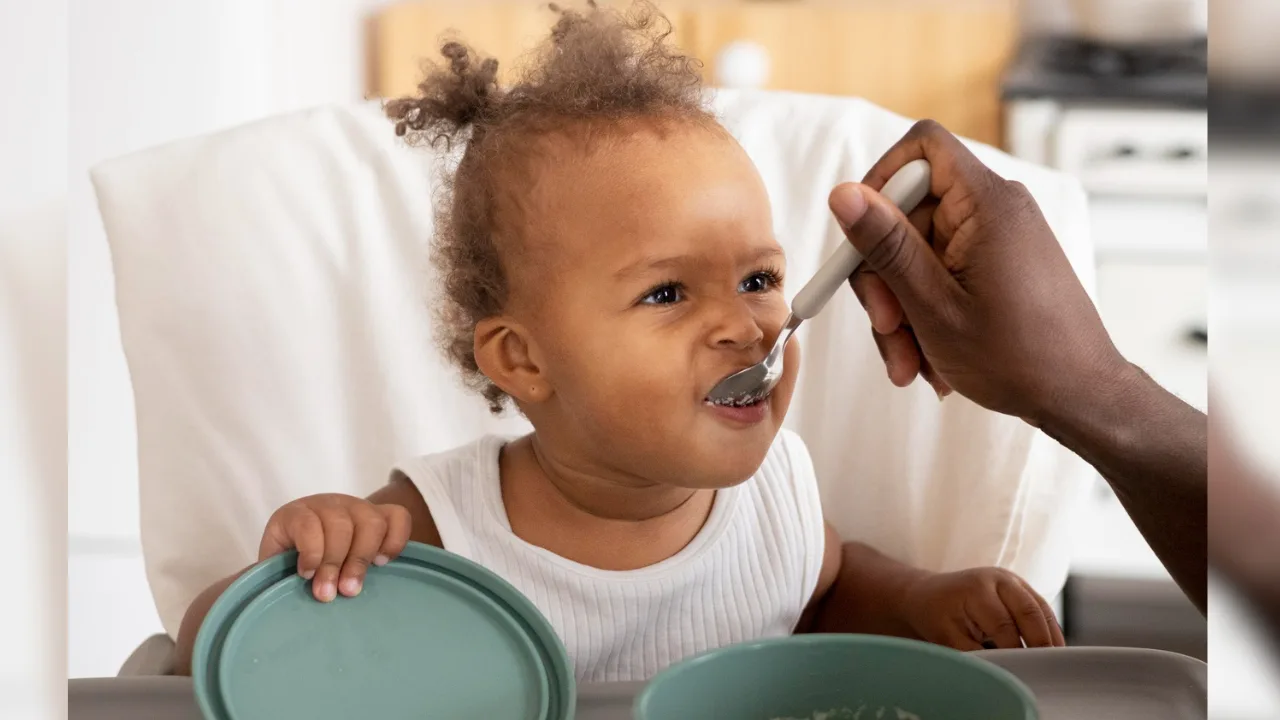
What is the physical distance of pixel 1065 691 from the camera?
473 mm

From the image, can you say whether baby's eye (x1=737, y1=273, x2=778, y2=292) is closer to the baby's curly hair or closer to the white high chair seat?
the baby's curly hair

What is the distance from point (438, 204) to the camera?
77 centimetres

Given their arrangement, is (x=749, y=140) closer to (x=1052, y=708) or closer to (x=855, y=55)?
(x=1052, y=708)

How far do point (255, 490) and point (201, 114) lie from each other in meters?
0.68

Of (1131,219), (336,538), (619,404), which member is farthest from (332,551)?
(1131,219)

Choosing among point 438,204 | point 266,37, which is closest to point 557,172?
point 438,204

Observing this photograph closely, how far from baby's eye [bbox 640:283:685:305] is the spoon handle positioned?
3.3 inches

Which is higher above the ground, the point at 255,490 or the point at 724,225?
the point at 724,225

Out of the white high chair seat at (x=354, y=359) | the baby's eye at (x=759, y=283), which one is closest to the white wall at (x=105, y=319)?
the white high chair seat at (x=354, y=359)

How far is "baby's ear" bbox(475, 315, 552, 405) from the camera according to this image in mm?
660

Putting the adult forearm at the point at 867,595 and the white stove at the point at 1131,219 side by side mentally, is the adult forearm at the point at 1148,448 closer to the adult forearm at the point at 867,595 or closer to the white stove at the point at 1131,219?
the adult forearm at the point at 867,595

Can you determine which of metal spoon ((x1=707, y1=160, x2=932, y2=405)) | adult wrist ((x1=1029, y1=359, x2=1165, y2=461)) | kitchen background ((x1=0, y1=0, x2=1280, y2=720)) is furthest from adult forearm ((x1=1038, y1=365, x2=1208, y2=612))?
kitchen background ((x1=0, y1=0, x2=1280, y2=720))

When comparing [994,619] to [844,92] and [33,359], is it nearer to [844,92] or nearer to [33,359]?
[33,359]

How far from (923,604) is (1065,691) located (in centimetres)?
23
